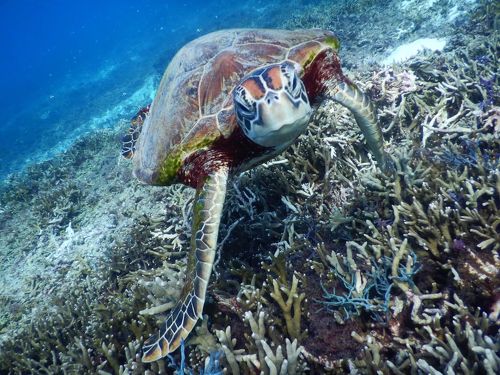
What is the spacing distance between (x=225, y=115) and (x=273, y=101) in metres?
0.90

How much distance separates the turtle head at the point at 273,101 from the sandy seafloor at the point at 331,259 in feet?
3.71

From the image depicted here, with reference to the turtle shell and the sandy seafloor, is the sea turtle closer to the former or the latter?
the turtle shell

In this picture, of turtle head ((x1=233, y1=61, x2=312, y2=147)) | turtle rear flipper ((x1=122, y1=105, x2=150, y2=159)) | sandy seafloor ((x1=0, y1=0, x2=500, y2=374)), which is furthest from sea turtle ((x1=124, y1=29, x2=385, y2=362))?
turtle rear flipper ((x1=122, y1=105, x2=150, y2=159))

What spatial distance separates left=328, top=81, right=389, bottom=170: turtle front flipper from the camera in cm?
310

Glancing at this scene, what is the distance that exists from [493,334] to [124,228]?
5.65m

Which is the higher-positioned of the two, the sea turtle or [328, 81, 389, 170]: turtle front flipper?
the sea turtle

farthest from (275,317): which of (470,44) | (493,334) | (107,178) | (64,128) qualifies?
(64,128)

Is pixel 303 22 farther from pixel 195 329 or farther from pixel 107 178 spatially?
pixel 195 329

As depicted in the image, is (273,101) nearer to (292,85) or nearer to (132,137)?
(292,85)

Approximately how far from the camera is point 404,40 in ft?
26.0

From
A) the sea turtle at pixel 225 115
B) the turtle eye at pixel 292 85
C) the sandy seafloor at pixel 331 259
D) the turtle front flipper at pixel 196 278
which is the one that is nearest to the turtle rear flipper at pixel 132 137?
the sandy seafloor at pixel 331 259

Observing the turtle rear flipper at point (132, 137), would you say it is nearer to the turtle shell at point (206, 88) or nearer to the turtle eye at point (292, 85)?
the turtle shell at point (206, 88)

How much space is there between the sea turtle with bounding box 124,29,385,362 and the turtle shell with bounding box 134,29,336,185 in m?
0.01

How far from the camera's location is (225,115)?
3.01 m
